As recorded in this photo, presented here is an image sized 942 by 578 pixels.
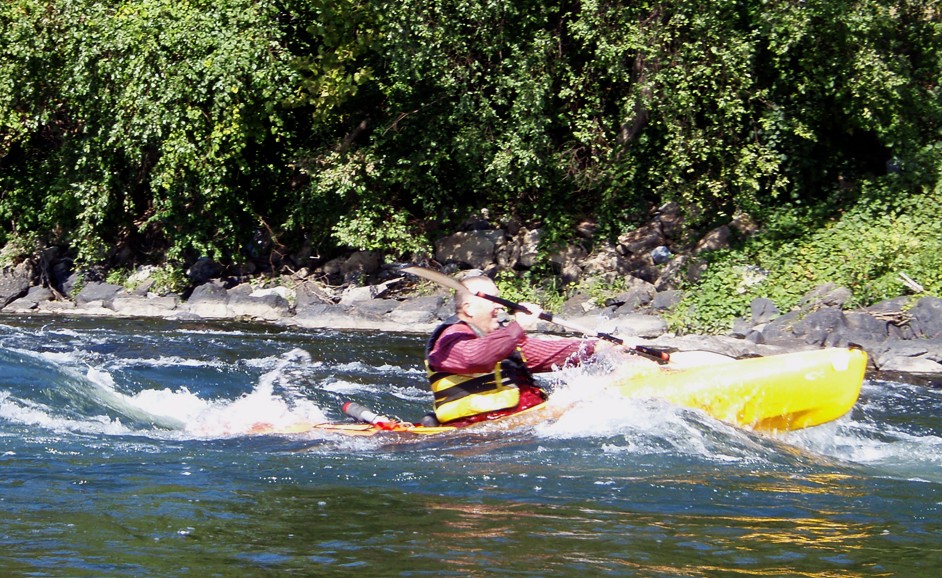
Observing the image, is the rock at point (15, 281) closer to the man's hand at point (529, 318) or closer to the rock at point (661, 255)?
the rock at point (661, 255)

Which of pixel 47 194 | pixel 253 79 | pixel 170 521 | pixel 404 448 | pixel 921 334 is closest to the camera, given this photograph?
pixel 170 521

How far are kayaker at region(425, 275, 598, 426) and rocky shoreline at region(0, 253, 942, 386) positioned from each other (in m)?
3.83

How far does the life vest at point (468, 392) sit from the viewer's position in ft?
18.9

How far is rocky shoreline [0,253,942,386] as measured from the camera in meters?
9.91

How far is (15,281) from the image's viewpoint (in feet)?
49.1

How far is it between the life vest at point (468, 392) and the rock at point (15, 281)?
34.5 feet

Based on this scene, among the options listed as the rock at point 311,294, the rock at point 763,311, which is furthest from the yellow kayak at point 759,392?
the rock at point 311,294

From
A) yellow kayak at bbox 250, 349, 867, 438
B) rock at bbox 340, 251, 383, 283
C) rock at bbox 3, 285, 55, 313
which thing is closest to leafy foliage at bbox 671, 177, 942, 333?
rock at bbox 340, 251, 383, 283

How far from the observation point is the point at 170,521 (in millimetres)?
4035

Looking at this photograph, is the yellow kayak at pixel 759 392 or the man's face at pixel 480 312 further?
the man's face at pixel 480 312

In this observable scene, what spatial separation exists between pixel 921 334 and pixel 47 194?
11855 millimetres

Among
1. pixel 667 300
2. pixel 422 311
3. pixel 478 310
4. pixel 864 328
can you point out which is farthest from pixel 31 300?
pixel 478 310

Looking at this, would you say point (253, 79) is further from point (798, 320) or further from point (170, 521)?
point (170, 521)

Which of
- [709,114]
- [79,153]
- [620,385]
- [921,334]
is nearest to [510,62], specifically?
[709,114]
